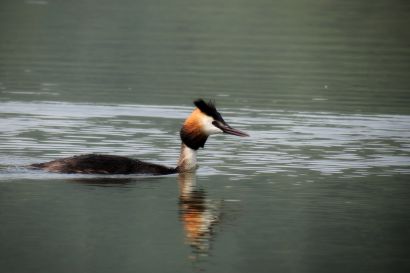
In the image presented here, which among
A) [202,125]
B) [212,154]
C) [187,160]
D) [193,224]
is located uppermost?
[202,125]

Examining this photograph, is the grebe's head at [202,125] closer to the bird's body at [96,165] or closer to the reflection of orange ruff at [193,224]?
the bird's body at [96,165]

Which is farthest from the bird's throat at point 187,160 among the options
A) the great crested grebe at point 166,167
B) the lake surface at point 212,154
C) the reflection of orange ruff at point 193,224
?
the reflection of orange ruff at point 193,224

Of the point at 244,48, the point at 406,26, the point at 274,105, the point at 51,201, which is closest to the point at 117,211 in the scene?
the point at 51,201

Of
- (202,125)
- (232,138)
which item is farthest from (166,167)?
(232,138)

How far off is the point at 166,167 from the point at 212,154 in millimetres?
2497

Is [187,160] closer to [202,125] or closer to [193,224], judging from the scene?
[202,125]

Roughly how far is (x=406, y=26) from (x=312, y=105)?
29954mm

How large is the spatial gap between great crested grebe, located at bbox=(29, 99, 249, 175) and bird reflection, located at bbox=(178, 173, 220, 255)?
644 mm

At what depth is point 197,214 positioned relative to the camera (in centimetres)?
1647

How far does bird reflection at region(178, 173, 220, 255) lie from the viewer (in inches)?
589

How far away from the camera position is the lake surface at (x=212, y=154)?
14.6m

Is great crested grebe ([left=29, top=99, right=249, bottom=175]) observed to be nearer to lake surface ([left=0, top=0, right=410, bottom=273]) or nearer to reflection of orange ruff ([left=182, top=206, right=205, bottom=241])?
lake surface ([left=0, top=0, right=410, bottom=273])

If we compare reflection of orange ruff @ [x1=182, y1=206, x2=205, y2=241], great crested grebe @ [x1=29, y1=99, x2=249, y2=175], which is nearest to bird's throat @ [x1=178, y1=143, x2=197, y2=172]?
great crested grebe @ [x1=29, y1=99, x2=249, y2=175]

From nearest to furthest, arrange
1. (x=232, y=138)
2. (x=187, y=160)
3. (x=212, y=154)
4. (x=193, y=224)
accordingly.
→ (x=193, y=224) → (x=187, y=160) → (x=212, y=154) → (x=232, y=138)
